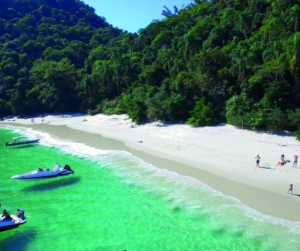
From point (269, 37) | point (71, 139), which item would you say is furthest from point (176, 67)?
point (71, 139)

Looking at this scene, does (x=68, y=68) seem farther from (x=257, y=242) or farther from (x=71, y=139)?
(x=257, y=242)

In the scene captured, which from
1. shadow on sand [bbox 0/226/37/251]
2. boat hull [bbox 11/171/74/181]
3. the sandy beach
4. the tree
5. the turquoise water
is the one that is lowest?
shadow on sand [bbox 0/226/37/251]

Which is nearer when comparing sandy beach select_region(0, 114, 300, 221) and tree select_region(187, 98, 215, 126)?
sandy beach select_region(0, 114, 300, 221)

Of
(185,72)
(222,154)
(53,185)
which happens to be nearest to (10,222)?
(53,185)

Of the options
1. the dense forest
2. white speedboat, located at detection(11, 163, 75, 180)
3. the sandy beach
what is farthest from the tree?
white speedboat, located at detection(11, 163, 75, 180)

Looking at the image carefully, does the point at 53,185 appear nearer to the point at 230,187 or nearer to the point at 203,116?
the point at 230,187

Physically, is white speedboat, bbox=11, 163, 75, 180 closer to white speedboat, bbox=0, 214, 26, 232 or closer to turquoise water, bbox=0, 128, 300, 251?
turquoise water, bbox=0, 128, 300, 251
